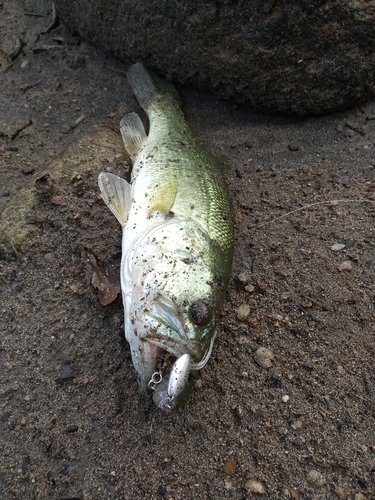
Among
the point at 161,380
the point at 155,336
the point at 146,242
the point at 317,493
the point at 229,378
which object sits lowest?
the point at 317,493

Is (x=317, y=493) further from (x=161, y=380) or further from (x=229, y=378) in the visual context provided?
(x=161, y=380)

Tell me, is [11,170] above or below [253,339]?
above

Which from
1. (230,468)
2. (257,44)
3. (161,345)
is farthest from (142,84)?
(230,468)

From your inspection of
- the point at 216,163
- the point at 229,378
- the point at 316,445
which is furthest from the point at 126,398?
the point at 216,163

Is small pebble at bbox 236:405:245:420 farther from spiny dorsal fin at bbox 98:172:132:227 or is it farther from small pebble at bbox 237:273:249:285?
spiny dorsal fin at bbox 98:172:132:227

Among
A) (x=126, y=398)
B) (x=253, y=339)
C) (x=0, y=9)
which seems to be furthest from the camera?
(x=0, y=9)

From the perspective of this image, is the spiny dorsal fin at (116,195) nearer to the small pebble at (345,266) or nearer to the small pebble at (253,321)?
the small pebble at (253,321)

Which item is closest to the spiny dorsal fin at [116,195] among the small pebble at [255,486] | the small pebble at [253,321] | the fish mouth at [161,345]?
the fish mouth at [161,345]
